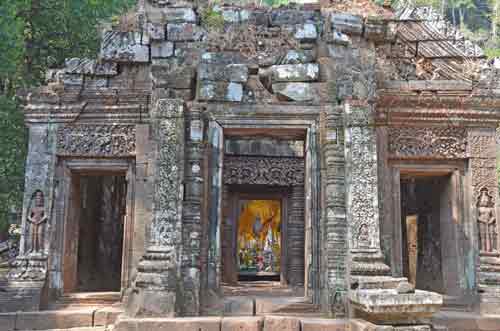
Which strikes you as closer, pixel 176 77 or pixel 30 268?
pixel 176 77

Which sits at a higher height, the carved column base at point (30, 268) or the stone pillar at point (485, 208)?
the stone pillar at point (485, 208)

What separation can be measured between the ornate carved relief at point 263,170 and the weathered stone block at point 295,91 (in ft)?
20.0

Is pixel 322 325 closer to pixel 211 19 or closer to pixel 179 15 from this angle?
pixel 211 19

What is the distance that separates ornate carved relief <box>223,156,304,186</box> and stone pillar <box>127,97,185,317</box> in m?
6.14

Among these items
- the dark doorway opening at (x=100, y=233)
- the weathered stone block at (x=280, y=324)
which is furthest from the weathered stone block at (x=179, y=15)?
the weathered stone block at (x=280, y=324)

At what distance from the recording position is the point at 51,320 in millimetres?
6594

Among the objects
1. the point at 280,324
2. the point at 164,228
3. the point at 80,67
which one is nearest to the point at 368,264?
the point at 280,324

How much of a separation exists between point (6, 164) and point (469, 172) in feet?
29.3

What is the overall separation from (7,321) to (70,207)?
1828 millimetres

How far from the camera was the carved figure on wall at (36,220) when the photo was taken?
7129 mm

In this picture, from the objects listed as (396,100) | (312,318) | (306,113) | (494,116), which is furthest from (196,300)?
(494,116)

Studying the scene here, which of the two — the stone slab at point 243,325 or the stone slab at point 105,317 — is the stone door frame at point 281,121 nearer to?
the stone slab at point 243,325

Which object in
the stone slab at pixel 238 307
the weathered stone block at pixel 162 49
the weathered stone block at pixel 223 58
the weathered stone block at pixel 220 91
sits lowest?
the stone slab at pixel 238 307

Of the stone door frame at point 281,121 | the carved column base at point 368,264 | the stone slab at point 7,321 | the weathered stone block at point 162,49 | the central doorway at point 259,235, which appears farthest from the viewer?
the central doorway at point 259,235
